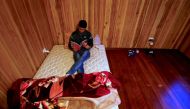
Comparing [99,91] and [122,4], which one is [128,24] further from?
[99,91]

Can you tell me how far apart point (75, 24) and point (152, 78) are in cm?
156

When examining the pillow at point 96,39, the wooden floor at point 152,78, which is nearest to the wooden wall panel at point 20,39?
the pillow at point 96,39

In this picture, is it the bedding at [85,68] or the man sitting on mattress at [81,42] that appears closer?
the bedding at [85,68]

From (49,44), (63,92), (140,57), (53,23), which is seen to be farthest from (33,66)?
Result: (140,57)

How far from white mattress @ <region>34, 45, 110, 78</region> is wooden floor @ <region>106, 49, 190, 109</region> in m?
0.35

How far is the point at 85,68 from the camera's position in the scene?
1641 millimetres

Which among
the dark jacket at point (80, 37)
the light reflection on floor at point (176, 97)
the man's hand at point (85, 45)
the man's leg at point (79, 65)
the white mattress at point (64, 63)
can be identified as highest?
the dark jacket at point (80, 37)

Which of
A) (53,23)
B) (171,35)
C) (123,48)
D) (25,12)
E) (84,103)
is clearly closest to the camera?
(84,103)

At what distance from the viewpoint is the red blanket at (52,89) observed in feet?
3.53

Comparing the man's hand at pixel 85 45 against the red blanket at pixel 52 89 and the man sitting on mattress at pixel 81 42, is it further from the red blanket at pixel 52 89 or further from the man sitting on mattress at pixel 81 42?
the red blanket at pixel 52 89

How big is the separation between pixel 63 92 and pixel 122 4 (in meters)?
1.58

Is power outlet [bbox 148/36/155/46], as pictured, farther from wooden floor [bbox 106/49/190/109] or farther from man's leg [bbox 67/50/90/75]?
man's leg [bbox 67/50/90/75]

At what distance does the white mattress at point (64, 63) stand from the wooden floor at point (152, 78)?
352 mm

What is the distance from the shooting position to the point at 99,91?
1.16 m
